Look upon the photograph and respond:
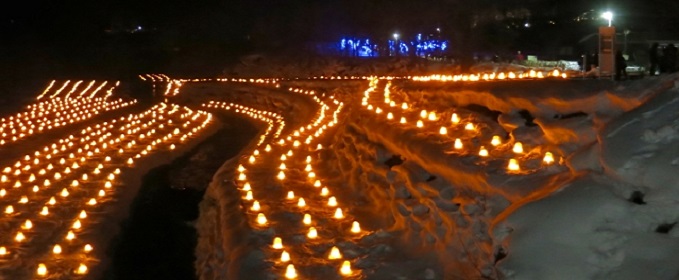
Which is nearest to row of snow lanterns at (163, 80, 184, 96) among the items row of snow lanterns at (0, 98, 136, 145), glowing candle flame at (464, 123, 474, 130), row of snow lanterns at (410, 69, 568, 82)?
row of snow lanterns at (0, 98, 136, 145)

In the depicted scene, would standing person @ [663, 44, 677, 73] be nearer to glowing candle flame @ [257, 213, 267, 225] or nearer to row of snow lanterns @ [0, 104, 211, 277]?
glowing candle flame @ [257, 213, 267, 225]

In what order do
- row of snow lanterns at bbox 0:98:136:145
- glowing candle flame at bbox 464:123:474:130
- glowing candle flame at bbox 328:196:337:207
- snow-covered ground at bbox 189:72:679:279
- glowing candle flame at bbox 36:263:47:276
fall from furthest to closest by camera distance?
row of snow lanterns at bbox 0:98:136:145, glowing candle flame at bbox 328:196:337:207, glowing candle flame at bbox 464:123:474:130, glowing candle flame at bbox 36:263:47:276, snow-covered ground at bbox 189:72:679:279

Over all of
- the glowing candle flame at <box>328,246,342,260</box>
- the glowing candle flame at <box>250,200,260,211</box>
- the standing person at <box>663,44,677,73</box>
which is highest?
the standing person at <box>663,44,677,73</box>

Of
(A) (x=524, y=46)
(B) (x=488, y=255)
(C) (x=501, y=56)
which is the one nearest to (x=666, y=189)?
(B) (x=488, y=255)

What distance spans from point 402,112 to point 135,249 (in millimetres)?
4391

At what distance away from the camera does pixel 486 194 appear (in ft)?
24.1

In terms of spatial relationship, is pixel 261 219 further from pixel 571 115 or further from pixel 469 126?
pixel 571 115

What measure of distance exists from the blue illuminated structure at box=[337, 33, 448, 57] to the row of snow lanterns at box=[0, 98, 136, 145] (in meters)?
18.1

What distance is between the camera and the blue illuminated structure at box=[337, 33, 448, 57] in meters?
50.6

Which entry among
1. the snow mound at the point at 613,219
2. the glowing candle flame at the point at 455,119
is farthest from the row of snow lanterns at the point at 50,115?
the snow mound at the point at 613,219

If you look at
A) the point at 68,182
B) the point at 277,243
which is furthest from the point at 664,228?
the point at 68,182

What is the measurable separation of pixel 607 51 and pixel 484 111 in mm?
4647

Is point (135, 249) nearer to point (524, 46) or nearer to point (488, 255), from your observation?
point (488, 255)

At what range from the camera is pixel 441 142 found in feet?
31.4
